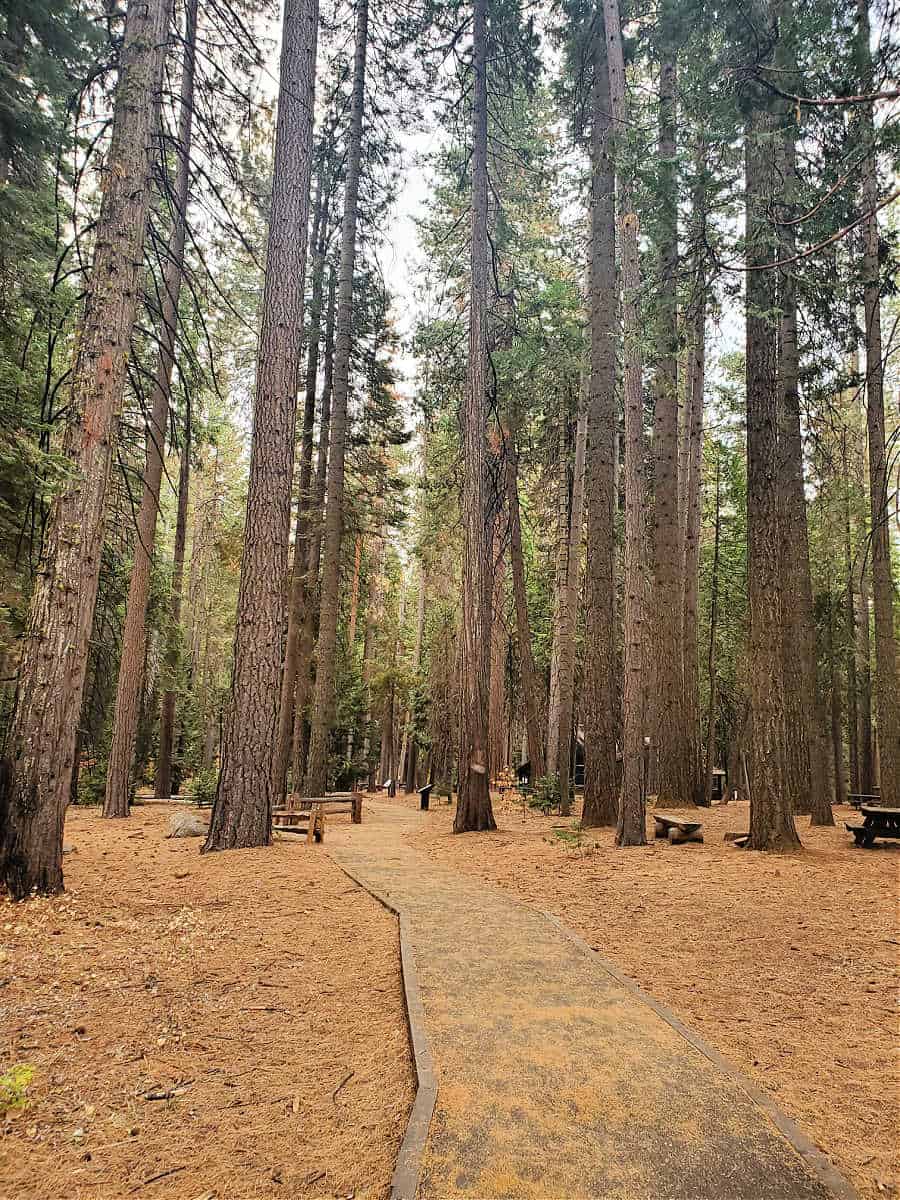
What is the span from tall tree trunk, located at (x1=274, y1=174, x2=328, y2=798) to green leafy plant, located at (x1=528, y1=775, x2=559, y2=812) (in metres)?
5.95

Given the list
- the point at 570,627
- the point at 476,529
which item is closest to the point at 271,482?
the point at 476,529

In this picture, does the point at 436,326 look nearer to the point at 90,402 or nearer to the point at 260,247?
the point at 260,247

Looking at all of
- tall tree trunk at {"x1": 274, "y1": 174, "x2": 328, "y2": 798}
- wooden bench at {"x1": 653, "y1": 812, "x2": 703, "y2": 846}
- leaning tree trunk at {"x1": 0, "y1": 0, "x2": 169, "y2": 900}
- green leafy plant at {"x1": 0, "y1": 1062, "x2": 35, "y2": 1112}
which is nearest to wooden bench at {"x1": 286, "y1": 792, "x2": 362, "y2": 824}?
tall tree trunk at {"x1": 274, "y1": 174, "x2": 328, "y2": 798}

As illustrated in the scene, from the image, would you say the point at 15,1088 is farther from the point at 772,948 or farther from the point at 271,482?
the point at 271,482

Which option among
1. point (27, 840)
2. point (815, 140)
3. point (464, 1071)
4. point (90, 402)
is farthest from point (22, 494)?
point (815, 140)

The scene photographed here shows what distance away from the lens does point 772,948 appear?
16.5 feet

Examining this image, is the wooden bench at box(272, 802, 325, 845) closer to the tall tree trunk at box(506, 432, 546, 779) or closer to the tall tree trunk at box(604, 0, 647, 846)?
the tall tree trunk at box(604, 0, 647, 846)

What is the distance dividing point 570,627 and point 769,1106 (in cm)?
1275

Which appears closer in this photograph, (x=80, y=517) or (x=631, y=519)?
(x=80, y=517)

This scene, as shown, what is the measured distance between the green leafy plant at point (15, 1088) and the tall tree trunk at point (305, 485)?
1283 centimetres

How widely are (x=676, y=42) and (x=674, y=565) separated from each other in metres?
8.76

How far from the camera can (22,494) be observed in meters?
9.27

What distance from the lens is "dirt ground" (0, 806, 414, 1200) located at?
2311 mm

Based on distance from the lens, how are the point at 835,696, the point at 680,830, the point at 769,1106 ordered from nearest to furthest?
1. the point at 769,1106
2. the point at 680,830
3. the point at 835,696
